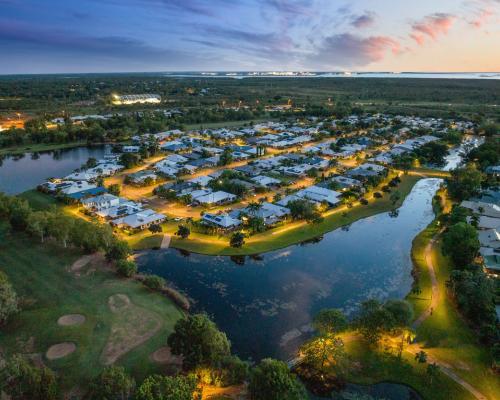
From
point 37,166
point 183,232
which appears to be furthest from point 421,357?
point 37,166

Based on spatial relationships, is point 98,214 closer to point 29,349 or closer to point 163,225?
point 163,225

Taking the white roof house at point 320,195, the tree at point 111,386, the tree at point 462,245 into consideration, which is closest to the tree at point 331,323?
the tree at point 111,386

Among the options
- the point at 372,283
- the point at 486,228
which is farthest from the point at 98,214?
the point at 486,228

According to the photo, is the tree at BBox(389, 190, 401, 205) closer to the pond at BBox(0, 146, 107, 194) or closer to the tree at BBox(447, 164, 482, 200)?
the tree at BBox(447, 164, 482, 200)

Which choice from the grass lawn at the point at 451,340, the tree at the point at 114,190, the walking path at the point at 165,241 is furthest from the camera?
the tree at the point at 114,190

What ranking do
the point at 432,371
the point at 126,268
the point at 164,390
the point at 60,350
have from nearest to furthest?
the point at 164,390, the point at 432,371, the point at 60,350, the point at 126,268

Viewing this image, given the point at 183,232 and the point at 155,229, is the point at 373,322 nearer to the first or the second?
the point at 183,232

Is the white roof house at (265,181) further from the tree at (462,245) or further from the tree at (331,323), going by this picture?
the tree at (331,323)

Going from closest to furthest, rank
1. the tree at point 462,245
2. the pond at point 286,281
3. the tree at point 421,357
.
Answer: the tree at point 421,357 < the pond at point 286,281 < the tree at point 462,245
